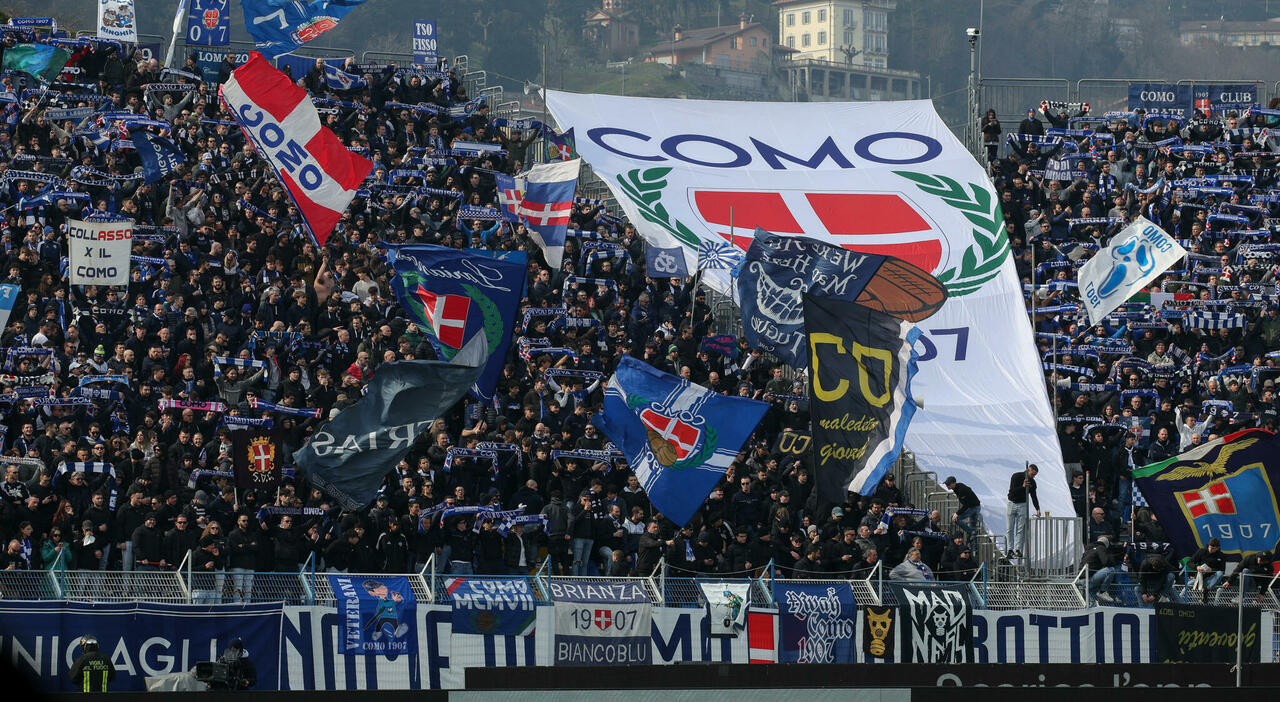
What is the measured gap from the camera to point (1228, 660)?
58.6ft

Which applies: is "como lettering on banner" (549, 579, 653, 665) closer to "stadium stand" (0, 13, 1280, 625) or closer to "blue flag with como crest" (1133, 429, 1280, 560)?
"stadium stand" (0, 13, 1280, 625)

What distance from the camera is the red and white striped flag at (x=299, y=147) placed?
22688mm

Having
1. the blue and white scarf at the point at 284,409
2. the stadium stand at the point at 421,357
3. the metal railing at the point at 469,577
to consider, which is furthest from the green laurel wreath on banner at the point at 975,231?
the blue and white scarf at the point at 284,409

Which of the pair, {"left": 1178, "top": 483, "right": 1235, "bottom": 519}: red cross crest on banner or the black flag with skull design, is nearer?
the black flag with skull design

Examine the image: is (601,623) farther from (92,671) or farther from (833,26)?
(833,26)

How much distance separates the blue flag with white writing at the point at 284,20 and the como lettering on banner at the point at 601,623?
17443mm

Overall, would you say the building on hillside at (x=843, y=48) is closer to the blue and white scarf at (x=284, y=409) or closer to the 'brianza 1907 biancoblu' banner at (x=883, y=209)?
the 'brianza 1907 biancoblu' banner at (x=883, y=209)

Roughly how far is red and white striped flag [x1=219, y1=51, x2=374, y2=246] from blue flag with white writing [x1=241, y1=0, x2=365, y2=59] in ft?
32.0

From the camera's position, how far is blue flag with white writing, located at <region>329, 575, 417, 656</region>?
17312mm

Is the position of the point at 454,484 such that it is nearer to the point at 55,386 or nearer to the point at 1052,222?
the point at 55,386

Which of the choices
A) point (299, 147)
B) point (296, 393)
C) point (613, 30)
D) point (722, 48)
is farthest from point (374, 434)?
point (613, 30)

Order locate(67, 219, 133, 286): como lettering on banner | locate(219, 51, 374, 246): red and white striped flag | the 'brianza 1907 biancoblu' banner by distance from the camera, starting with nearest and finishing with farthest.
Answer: locate(219, 51, 374, 246): red and white striped flag, locate(67, 219, 133, 286): como lettering on banner, the 'brianza 1907 biancoblu' banner

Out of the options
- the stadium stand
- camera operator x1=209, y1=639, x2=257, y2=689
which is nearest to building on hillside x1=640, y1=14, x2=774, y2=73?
the stadium stand

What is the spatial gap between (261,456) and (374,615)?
333 centimetres
